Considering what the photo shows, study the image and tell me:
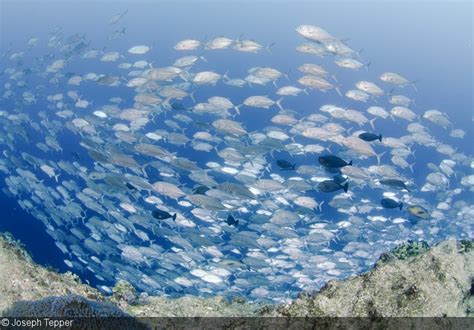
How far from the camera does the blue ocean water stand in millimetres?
22394

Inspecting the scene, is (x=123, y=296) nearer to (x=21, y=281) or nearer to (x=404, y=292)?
(x=21, y=281)

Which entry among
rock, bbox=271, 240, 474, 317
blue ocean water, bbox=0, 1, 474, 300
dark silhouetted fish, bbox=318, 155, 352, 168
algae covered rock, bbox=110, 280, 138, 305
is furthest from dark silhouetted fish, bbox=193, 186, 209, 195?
rock, bbox=271, 240, 474, 317

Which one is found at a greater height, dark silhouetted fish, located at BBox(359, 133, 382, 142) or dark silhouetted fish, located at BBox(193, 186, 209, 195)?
dark silhouetted fish, located at BBox(359, 133, 382, 142)

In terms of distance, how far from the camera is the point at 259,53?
1944 inches

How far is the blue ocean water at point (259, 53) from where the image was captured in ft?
73.5

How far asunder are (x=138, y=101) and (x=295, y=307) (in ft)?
30.3

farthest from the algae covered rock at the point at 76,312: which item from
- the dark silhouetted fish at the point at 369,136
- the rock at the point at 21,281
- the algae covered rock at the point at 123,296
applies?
the dark silhouetted fish at the point at 369,136

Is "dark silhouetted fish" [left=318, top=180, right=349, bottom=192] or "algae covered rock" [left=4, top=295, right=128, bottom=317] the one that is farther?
"dark silhouetted fish" [left=318, top=180, right=349, bottom=192]

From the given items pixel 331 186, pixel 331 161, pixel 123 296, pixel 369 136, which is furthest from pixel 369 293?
pixel 369 136

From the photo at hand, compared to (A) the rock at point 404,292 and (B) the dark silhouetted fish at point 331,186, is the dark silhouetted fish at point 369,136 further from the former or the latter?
(A) the rock at point 404,292

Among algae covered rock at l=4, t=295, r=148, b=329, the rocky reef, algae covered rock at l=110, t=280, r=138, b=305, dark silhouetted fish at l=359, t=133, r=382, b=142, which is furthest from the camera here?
dark silhouetted fish at l=359, t=133, r=382, b=142

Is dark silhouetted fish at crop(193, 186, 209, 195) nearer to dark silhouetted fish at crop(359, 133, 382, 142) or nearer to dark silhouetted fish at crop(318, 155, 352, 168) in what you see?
dark silhouetted fish at crop(318, 155, 352, 168)

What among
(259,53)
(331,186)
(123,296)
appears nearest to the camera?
(123,296)

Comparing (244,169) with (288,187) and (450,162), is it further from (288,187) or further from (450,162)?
(450,162)
